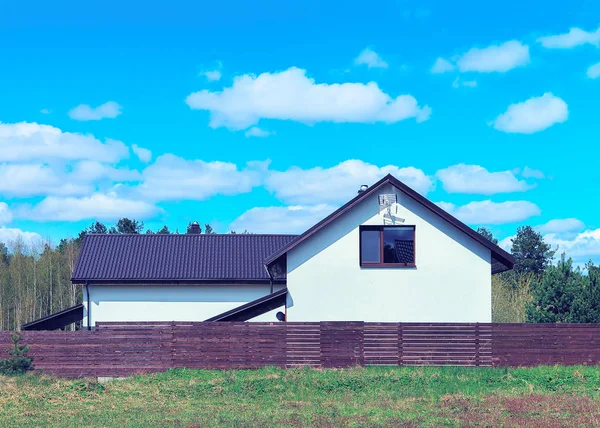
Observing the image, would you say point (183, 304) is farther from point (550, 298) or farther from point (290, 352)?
point (550, 298)

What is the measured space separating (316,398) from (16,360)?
319 inches

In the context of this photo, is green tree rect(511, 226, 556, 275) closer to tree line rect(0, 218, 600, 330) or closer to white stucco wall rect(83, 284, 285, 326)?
tree line rect(0, 218, 600, 330)

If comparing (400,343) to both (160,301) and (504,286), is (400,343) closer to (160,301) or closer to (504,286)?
(160,301)

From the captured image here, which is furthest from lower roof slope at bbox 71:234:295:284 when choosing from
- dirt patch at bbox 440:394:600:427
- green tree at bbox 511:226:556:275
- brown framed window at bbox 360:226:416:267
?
green tree at bbox 511:226:556:275

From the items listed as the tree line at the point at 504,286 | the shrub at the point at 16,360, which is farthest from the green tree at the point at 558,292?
the shrub at the point at 16,360

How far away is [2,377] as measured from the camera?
16.7 meters

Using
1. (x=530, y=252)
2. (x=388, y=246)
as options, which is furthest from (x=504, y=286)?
(x=388, y=246)

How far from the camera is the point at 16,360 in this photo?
57.2 feet

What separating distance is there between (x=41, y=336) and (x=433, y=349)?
10419 mm

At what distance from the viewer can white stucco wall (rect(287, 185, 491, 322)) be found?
20469 millimetres

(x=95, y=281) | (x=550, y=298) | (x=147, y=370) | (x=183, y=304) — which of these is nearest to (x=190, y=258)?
(x=183, y=304)

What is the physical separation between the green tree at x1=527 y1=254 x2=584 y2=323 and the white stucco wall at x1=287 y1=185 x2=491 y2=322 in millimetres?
2519

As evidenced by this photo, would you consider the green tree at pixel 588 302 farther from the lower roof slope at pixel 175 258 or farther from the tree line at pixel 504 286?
the lower roof slope at pixel 175 258

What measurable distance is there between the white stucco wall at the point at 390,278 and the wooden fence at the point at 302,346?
1.99 meters
